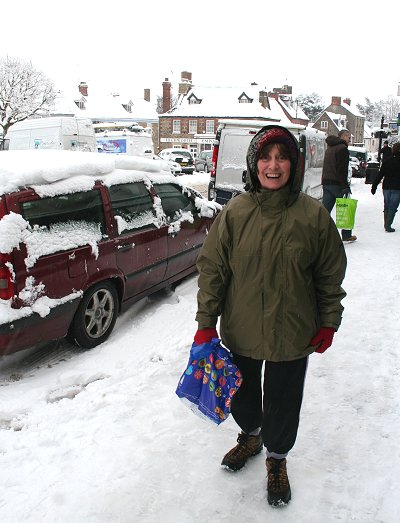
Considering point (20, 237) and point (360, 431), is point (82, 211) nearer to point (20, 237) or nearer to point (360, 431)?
point (20, 237)

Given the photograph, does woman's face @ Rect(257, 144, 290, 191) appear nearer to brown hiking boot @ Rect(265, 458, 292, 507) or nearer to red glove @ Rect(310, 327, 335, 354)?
red glove @ Rect(310, 327, 335, 354)

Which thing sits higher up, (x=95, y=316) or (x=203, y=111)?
(x=203, y=111)

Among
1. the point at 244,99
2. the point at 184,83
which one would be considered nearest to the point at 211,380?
the point at 244,99

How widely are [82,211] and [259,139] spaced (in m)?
2.42

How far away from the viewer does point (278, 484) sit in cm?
262

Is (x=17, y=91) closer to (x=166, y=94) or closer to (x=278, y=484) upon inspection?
(x=166, y=94)

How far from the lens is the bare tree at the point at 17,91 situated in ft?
149

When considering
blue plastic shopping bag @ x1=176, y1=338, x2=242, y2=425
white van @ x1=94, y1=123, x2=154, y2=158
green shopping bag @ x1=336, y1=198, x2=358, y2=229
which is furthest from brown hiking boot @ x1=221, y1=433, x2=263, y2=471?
white van @ x1=94, y1=123, x2=154, y2=158

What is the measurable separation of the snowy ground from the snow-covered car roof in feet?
5.13

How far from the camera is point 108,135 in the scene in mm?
24031

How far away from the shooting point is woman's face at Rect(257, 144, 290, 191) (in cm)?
239

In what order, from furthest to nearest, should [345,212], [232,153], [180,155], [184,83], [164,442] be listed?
[184,83]
[180,155]
[232,153]
[345,212]
[164,442]

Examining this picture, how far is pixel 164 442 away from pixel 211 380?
80 centimetres

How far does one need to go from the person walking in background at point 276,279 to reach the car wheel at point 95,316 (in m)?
2.15
